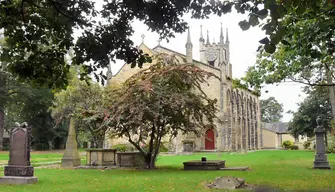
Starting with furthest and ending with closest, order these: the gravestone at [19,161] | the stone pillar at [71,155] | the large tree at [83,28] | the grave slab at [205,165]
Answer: the stone pillar at [71,155] → the grave slab at [205,165] → the gravestone at [19,161] → the large tree at [83,28]

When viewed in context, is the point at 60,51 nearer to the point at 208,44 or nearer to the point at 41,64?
the point at 41,64

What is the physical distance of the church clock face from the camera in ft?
198

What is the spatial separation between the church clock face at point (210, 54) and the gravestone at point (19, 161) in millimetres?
48598

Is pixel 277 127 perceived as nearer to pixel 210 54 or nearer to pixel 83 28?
pixel 210 54

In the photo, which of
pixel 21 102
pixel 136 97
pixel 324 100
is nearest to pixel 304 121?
pixel 324 100

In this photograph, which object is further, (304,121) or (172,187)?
(304,121)

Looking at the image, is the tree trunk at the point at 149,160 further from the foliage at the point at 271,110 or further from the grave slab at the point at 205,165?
the foliage at the point at 271,110

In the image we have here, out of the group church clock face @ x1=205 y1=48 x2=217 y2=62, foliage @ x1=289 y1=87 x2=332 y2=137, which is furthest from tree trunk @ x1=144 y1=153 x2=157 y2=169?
church clock face @ x1=205 y1=48 x2=217 y2=62

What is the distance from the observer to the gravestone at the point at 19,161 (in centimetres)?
1254

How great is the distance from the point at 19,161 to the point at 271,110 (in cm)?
9756

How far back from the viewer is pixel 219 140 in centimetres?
4303

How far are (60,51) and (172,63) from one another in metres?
12.3

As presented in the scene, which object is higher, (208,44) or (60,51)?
(208,44)

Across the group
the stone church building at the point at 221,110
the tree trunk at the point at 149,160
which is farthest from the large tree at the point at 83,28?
the stone church building at the point at 221,110
